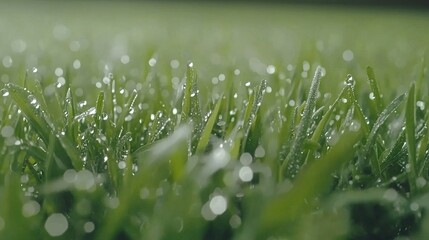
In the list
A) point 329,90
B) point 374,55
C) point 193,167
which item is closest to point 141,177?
point 193,167

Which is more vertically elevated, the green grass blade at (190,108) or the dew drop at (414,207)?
the green grass blade at (190,108)

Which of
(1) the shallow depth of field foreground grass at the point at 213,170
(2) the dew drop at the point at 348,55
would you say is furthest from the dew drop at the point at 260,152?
(2) the dew drop at the point at 348,55

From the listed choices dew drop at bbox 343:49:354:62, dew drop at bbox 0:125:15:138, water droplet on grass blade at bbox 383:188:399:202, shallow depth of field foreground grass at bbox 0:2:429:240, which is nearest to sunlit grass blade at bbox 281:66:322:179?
shallow depth of field foreground grass at bbox 0:2:429:240

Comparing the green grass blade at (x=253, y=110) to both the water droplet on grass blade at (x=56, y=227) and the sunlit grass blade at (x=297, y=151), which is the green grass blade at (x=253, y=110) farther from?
the water droplet on grass blade at (x=56, y=227)

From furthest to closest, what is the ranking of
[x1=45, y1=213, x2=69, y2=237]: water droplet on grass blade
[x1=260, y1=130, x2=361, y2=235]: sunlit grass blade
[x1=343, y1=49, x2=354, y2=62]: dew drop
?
1. [x1=343, y1=49, x2=354, y2=62]: dew drop
2. [x1=45, y1=213, x2=69, y2=237]: water droplet on grass blade
3. [x1=260, y1=130, x2=361, y2=235]: sunlit grass blade

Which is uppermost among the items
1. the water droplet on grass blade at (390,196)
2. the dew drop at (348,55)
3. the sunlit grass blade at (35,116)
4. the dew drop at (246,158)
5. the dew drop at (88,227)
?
the sunlit grass blade at (35,116)

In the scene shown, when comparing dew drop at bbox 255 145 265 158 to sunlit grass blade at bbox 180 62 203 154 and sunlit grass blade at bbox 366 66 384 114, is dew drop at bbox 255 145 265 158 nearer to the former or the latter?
sunlit grass blade at bbox 180 62 203 154

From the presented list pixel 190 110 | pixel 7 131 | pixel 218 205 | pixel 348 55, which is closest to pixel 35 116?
pixel 7 131

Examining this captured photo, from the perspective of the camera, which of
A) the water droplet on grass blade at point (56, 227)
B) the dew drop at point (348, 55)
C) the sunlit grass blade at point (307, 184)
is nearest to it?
the sunlit grass blade at point (307, 184)

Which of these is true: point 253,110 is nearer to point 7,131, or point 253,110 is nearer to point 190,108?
point 190,108

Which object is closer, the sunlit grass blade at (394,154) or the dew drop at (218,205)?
the dew drop at (218,205)
